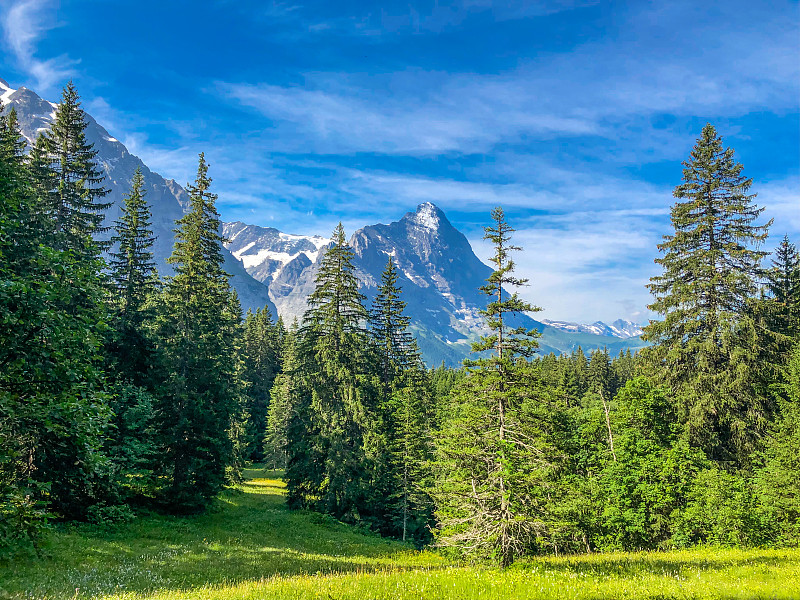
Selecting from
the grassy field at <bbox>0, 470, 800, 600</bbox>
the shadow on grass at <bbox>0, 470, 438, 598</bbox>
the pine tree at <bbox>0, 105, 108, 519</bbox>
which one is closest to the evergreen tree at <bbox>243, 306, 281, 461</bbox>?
the shadow on grass at <bbox>0, 470, 438, 598</bbox>

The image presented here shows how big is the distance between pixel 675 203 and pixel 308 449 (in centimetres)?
2936

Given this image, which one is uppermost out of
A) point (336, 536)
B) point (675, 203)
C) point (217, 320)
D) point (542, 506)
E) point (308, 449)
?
point (675, 203)

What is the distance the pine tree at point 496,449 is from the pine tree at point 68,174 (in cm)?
2164

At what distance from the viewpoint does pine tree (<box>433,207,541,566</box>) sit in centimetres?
1203

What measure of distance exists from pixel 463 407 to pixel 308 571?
892 centimetres

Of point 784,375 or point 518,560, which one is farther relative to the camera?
point 784,375

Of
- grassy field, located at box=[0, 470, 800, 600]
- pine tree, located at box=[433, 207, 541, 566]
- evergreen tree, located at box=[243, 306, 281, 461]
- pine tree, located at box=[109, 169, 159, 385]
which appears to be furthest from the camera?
evergreen tree, located at box=[243, 306, 281, 461]

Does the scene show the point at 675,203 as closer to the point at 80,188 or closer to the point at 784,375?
the point at 784,375

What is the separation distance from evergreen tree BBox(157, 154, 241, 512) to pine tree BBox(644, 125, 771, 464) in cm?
2621

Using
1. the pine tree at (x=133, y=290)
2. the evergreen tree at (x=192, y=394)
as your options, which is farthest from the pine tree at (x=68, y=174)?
the evergreen tree at (x=192, y=394)

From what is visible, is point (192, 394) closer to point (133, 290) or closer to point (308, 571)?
point (133, 290)

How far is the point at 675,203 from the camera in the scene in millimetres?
24203

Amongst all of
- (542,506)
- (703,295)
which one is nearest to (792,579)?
(542,506)

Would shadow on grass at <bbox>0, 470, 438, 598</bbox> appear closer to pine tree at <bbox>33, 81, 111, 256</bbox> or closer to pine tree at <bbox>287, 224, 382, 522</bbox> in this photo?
pine tree at <bbox>287, 224, 382, 522</bbox>
